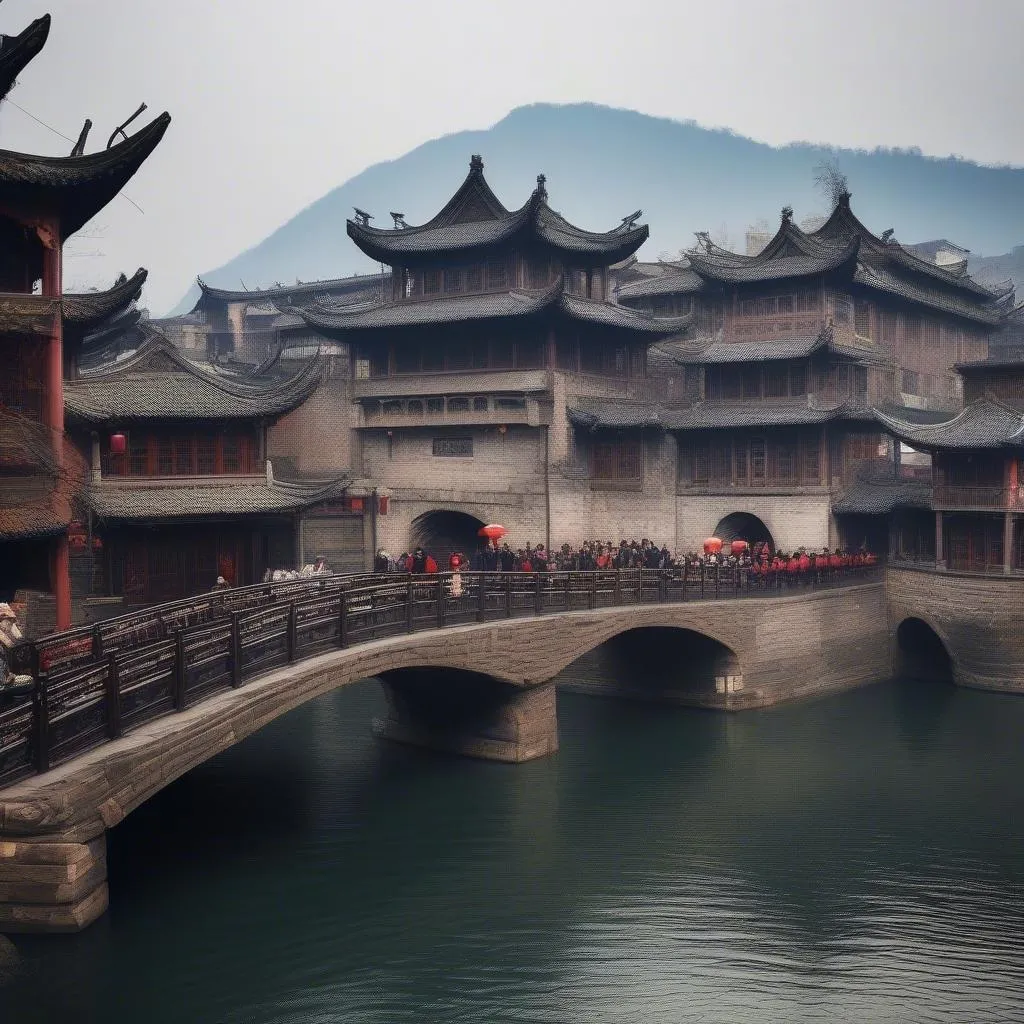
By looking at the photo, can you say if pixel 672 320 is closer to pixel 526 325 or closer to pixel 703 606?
pixel 526 325

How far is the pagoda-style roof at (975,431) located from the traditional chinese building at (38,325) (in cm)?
2380

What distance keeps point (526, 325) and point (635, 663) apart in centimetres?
1192

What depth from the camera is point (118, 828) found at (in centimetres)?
2223

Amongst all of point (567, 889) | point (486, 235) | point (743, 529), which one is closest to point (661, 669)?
point (743, 529)

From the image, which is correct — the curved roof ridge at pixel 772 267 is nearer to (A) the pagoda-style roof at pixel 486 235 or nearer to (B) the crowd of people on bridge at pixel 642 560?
(A) the pagoda-style roof at pixel 486 235

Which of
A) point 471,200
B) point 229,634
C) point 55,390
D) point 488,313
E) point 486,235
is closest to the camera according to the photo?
point 229,634

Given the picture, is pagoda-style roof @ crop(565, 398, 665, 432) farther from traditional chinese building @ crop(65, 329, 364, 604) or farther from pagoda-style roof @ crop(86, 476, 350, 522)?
pagoda-style roof @ crop(86, 476, 350, 522)

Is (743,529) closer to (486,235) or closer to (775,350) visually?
(775,350)

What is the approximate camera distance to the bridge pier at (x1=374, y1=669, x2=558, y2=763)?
1117 inches

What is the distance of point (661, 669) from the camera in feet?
119

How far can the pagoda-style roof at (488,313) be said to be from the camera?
41125 millimetres

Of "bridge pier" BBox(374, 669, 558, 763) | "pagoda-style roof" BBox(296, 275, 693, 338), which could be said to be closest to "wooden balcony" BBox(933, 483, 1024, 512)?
"pagoda-style roof" BBox(296, 275, 693, 338)

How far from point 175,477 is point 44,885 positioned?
63.2 ft

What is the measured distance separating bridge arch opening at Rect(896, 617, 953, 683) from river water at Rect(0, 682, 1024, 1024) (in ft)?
27.1
